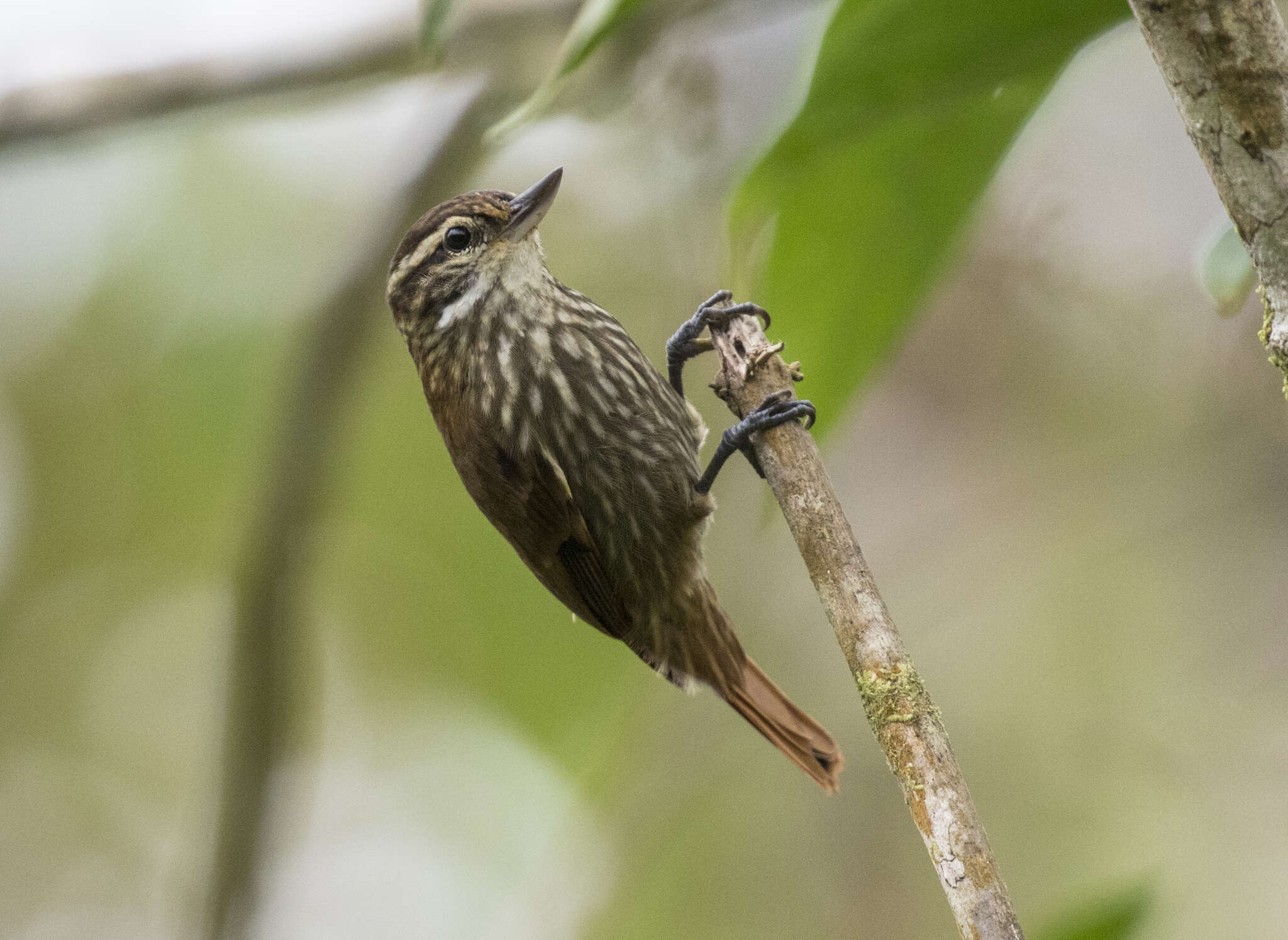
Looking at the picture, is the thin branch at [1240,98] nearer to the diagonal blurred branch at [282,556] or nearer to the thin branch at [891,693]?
the thin branch at [891,693]

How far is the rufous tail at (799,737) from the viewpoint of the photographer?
271cm

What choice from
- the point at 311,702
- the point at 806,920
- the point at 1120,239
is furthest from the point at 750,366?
the point at 806,920

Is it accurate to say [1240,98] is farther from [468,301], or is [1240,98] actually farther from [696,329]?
[468,301]

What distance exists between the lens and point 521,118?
1472 mm

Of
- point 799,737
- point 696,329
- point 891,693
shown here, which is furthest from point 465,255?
point 891,693

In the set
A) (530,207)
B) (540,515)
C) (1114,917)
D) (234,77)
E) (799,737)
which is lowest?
(1114,917)

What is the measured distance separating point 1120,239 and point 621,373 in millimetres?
1886

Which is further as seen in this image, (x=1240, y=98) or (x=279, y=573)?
(x=279, y=573)

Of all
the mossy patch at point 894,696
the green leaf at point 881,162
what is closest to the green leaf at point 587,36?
the green leaf at point 881,162

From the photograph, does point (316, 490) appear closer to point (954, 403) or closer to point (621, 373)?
point (621, 373)

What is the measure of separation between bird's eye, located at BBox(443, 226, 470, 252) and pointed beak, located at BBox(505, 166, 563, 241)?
0.09 metres

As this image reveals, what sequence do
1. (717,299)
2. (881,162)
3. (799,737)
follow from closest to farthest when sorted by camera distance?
(881,162), (717,299), (799,737)

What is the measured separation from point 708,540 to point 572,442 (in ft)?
2.61

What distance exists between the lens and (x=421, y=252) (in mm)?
2852
